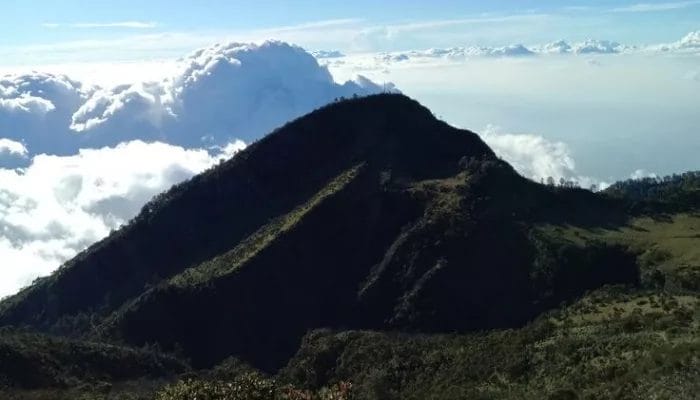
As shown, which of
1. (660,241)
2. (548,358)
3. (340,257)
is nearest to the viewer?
(548,358)

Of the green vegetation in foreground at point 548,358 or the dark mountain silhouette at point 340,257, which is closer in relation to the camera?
the green vegetation in foreground at point 548,358

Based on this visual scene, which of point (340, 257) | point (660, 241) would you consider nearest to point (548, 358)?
point (660, 241)

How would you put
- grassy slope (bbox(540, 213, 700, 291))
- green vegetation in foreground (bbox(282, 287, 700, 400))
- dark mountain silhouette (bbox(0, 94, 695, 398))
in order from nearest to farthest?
1. green vegetation in foreground (bbox(282, 287, 700, 400))
2. grassy slope (bbox(540, 213, 700, 291))
3. dark mountain silhouette (bbox(0, 94, 695, 398))

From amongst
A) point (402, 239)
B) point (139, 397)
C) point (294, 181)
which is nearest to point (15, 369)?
point (139, 397)

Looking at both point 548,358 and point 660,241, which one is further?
point 660,241

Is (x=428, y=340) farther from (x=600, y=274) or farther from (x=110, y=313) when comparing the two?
(x=110, y=313)

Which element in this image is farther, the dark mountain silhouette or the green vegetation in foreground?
the dark mountain silhouette

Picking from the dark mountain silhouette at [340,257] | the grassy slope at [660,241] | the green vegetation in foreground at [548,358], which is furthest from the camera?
the dark mountain silhouette at [340,257]

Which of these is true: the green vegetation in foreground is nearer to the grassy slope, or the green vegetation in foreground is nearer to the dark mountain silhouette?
the dark mountain silhouette

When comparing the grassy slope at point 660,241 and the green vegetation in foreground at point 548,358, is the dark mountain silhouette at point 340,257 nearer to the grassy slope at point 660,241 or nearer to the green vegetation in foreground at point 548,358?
the grassy slope at point 660,241

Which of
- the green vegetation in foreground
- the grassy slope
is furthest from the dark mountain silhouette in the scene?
the green vegetation in foreground

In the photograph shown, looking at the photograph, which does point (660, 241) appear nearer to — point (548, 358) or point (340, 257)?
point (340, 257)

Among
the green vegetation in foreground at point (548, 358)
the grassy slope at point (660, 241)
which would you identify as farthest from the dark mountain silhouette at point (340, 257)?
the green vegetation in foreground at point (548, 358)
